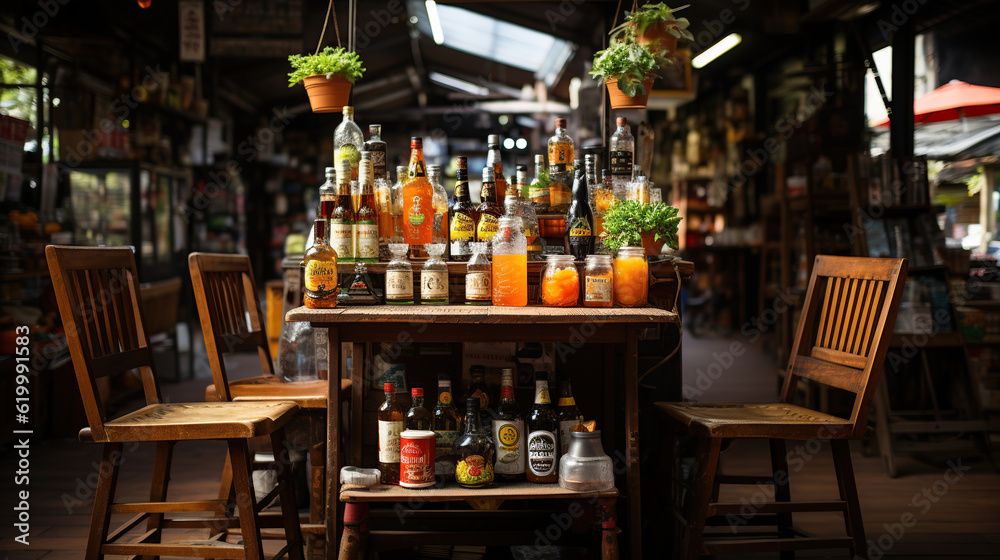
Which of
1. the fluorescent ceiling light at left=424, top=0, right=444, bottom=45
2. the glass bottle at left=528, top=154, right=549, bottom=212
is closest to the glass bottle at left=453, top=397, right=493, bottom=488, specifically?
the glass bottle at left=528, top=154, right=549, bottom=212

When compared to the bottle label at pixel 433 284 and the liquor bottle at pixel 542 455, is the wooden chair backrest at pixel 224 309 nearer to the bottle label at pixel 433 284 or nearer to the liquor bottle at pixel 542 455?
the bottle label at pixel 433 284

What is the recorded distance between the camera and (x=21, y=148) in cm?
492

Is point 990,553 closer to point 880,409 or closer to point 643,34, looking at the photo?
point 880,409

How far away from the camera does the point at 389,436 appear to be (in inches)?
84.4

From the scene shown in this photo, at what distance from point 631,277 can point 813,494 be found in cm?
178

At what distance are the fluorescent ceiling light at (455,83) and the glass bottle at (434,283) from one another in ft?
34.4

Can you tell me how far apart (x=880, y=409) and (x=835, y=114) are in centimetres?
245

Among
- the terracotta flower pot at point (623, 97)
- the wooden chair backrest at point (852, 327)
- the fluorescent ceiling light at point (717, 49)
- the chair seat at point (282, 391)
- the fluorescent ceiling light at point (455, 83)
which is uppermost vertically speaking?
the fluorescent ceiling light at point (455, 83)

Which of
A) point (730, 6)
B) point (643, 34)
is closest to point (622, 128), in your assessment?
point (643, 34)

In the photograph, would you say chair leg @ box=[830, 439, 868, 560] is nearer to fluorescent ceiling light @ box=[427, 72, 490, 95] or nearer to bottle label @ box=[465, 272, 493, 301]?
bottle label @ box=[465, 272, 493, 301]

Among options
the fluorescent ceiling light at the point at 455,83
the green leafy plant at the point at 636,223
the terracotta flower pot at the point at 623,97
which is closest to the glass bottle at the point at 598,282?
the green leafy plant at the point at 636,223

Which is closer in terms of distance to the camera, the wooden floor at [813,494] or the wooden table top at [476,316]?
the wooden table top at [476,316]

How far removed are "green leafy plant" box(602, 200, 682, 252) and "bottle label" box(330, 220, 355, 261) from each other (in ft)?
2.69

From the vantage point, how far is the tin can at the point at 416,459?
2.05 meters
